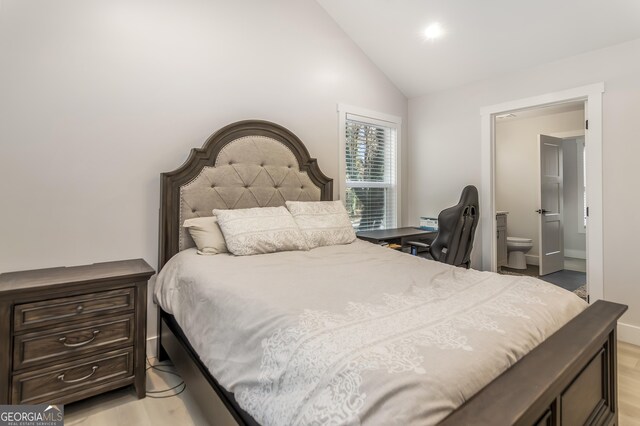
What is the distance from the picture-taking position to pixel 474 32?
118 inches

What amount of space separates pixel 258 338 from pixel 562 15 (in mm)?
3192

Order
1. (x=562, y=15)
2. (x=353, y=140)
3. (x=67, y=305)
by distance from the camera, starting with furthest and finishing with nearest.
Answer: (x=353, y=140)
(x=562, y=15)
(x=67, y=305)

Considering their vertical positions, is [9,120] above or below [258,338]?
above

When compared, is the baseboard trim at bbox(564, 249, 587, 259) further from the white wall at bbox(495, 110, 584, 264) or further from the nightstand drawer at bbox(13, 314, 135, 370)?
A: the nightstand drawer at bbox(13, 314, 135, 370)

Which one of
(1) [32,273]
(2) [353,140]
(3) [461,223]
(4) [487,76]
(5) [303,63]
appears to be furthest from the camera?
(2) [353,140]

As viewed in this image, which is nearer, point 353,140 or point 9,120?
point 9,120

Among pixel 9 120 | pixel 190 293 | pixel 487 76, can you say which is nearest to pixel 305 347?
pixel 190 293

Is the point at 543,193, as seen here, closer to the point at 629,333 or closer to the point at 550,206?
the point at 550,206

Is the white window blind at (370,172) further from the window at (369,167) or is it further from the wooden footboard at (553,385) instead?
the wooden footboard at (553,385)

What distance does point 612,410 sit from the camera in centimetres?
144

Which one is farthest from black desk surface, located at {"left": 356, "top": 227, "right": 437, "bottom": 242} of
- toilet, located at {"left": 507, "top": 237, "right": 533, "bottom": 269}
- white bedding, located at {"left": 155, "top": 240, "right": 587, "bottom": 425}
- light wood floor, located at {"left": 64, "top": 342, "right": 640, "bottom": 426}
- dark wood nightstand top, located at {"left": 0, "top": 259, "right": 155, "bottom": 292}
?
Answer: toilet, located at {"left": 507, "top": 237, "right": 533, "bottom": 269}

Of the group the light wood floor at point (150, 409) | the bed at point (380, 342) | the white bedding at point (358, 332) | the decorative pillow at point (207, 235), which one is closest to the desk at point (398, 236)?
the bed at point (380, 342)

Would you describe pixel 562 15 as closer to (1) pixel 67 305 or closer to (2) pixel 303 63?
(2) pixel 303 63

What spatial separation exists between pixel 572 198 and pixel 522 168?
91 centimetres
